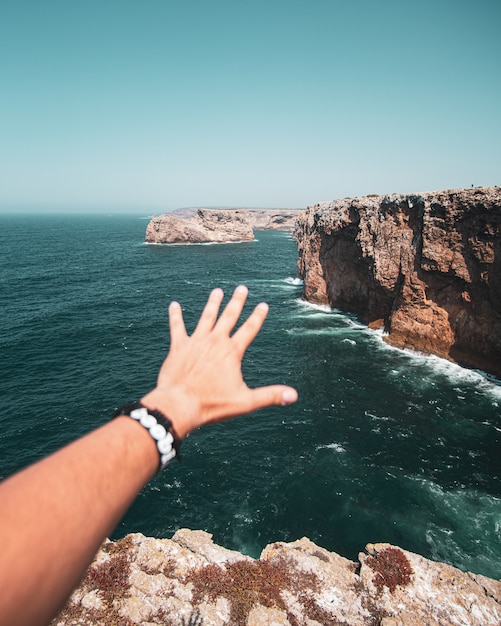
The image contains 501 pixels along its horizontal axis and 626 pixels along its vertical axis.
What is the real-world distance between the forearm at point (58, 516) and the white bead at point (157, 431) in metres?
0.30

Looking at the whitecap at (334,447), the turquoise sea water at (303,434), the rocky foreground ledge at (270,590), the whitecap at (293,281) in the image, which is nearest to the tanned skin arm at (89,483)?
the rocky foreground ledge at (270,590)

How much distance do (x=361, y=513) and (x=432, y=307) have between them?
2496 centimetres

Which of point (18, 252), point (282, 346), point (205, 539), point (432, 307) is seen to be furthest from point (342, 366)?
point (18, 252)

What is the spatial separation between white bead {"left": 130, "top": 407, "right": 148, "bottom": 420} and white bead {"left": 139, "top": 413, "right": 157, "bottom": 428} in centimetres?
3

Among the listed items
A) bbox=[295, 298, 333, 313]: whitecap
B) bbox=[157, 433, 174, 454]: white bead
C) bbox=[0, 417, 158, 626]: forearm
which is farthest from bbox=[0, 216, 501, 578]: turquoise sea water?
bbox=[0, 417, 158, 626]: forearm

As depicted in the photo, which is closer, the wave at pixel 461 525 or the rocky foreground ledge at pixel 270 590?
the rocky foreground ledge at pixel 270 590

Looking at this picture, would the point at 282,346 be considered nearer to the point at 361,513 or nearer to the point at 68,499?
the point at 361,513

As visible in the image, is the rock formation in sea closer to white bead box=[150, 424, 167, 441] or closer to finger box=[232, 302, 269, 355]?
finger box=[232, 302, 269, 355]

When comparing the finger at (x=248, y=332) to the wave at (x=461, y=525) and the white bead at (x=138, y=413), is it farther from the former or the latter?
the wave at (x=461, y=525)

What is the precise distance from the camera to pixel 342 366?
36.5 meters

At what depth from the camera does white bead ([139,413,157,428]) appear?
3.63m

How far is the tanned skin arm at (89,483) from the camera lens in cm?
216

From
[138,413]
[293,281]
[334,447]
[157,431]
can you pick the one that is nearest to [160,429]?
[157,431]

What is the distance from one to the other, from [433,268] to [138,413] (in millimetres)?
37878
